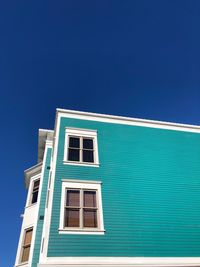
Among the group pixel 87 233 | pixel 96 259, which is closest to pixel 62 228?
pixel 87 233

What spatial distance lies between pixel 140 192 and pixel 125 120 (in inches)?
200

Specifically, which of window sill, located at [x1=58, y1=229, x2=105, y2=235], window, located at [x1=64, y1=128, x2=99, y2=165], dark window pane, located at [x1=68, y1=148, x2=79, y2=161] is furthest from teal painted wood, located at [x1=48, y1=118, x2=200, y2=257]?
dark window pane, located at [x1=68, y1=148, x2=79, y2=161]

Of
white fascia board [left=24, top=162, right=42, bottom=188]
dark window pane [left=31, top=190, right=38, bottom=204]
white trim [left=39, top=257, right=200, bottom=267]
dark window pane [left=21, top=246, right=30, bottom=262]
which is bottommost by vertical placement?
white trim [left=39, top=257, right=200, bottom=267]

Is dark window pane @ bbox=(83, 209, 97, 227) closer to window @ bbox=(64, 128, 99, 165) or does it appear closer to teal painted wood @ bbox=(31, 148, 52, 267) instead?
window @ bbox=(64, 128, 99, 165)

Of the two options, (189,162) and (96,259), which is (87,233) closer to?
(96,259)

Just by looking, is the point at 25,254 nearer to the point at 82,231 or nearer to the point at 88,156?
the point at 82,231

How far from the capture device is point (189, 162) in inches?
541

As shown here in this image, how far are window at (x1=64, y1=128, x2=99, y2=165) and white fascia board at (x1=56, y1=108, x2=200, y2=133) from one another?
1159mm

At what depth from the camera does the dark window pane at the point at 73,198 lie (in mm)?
10516

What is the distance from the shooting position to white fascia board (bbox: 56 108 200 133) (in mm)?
14219

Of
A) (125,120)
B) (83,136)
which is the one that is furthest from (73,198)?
(125,120)

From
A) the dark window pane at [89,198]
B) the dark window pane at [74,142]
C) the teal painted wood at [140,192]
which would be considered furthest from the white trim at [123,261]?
the dark window pane at [74,142]

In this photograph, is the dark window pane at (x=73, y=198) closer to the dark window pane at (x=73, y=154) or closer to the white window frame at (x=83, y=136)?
the white window frame at (x=83, y=136)

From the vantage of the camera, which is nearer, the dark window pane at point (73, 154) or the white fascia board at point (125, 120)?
the dark window pane at point (73, 154)
